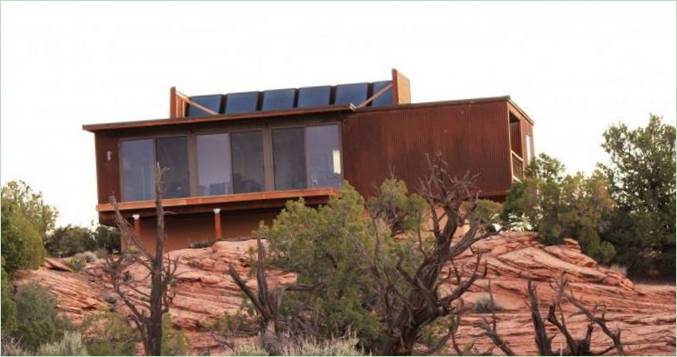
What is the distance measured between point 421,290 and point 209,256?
36.0 ft

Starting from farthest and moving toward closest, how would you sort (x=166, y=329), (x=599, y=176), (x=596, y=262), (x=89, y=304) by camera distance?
1. (x=599, y=176)
2. (x=596, y=262)
3. (x=89, y=304)
4. (x=166, y=329)

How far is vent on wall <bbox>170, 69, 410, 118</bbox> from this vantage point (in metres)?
35.7

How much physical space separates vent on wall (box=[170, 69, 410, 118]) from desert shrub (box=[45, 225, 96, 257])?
459 cm

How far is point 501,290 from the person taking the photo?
2970 cm

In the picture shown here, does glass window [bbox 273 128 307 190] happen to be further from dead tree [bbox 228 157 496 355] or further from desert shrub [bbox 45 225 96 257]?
dead tree [bbox 228 157 496 355]

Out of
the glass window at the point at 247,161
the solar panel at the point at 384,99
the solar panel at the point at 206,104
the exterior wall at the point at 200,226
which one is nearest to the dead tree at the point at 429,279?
the glass window at the point at 247,161

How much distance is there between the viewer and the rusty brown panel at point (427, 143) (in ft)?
110

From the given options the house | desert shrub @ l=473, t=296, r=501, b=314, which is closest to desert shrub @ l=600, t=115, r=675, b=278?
the house

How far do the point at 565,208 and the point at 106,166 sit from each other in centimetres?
1091

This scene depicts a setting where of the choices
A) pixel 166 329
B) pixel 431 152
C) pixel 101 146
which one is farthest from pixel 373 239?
pixel 101 146

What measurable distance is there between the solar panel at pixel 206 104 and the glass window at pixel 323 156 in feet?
11.4

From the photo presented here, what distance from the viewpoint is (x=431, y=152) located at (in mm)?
33531

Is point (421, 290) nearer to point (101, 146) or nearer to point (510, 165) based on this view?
point (510, 165)

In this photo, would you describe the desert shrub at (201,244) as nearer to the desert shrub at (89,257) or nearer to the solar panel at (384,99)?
the desert shrub at (89,257)
